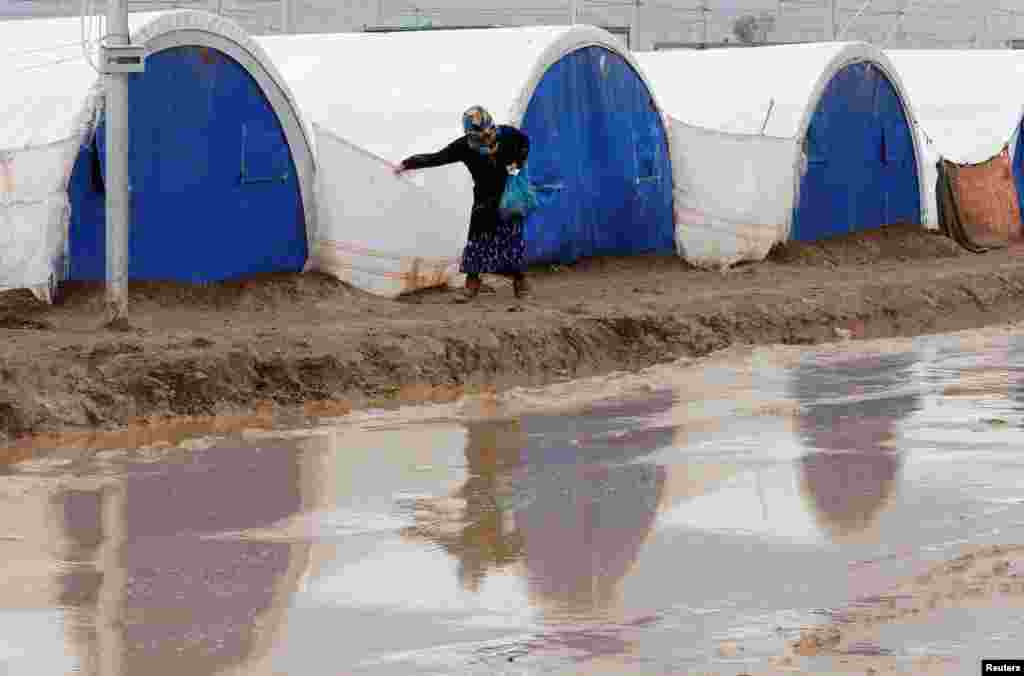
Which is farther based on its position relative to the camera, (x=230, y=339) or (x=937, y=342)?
(x=937, y=342)

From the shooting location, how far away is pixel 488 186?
663 inches

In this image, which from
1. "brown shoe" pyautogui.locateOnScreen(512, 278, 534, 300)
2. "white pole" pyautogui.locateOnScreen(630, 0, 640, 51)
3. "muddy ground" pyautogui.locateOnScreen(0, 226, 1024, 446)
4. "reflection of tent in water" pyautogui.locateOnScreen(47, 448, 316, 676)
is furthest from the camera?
"white pole" pyautogui.locateOnScreen(630, 0, 640, 51)

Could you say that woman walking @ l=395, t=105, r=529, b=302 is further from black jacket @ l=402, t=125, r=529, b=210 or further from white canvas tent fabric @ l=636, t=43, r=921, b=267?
white canvas tent fabric @ l=636, t=43, r=921, b=267

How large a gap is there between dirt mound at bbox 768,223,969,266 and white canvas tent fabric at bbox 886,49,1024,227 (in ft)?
A: 2.73

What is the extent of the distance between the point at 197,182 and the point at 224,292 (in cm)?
85

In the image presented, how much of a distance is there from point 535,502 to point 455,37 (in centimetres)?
1111

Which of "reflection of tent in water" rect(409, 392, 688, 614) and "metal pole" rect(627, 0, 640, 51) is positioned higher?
"metal pole" rect(627, 0, 640, 51)

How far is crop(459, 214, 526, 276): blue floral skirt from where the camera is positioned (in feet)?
55.7

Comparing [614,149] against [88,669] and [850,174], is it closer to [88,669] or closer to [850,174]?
[850,174]

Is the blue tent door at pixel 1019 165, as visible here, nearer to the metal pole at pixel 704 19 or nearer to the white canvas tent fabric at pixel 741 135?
the white canvas tent fabric at pixel 741 135

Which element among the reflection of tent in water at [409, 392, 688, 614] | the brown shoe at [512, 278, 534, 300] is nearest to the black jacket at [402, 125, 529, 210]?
the brown shoe at [512, 278, 534, 300]

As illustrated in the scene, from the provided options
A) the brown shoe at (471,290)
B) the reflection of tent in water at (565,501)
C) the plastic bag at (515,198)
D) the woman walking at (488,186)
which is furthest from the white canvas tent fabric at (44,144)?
the reflection of tent in water at (565,501)

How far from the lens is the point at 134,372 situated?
1256 cm

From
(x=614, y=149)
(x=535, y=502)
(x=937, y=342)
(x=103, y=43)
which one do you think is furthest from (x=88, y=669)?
(x=614, y=149)
